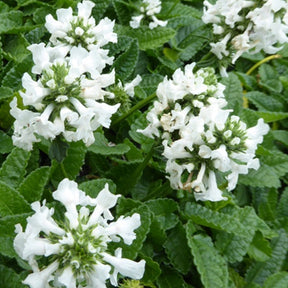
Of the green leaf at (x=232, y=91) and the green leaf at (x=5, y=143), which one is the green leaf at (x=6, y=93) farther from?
the green leaf at (x=232, y=91)

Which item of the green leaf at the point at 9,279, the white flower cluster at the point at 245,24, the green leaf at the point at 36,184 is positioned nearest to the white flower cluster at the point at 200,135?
the white flower cluster at the point at 245,24

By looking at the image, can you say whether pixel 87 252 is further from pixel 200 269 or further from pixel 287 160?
pixel 287 160

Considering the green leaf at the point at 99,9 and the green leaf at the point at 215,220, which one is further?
the green leaf at the point at 99,9

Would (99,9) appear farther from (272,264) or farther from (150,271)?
(272,264)

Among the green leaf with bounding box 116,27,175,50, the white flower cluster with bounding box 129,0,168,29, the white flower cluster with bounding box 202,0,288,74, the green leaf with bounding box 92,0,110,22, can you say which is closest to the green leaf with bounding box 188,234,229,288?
the white flower cluster with bounding box 202,0,288,74

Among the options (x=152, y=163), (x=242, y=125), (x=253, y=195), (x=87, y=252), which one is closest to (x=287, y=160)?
(x=253, y=195)
